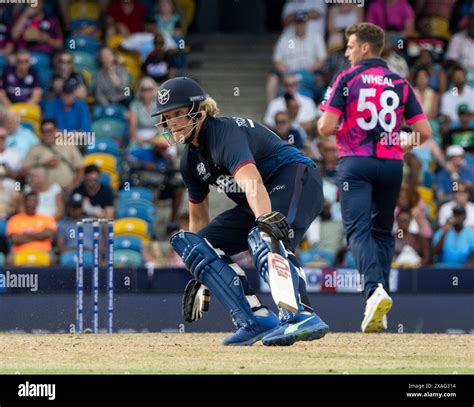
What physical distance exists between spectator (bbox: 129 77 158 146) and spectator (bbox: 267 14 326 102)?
4.96 feet

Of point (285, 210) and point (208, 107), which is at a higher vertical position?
point (208, 107)

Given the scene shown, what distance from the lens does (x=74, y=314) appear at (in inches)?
457

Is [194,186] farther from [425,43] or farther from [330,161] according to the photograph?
[425,43]

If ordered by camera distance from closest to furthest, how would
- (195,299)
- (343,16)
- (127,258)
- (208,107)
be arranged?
(208,107), (195,299), (127,258), (343,16)

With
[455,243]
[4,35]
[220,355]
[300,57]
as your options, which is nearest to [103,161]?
[4,35]

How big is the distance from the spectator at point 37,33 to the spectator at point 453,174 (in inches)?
188

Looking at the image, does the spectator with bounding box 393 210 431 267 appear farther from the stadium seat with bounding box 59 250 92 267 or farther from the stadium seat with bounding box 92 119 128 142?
the stadium seat with bounding box 92 119 128 142

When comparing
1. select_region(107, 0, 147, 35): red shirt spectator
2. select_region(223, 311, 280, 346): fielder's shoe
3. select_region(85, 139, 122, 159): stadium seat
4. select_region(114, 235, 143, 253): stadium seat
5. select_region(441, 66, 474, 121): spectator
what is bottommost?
select_region(114, 235, 143, 253): stadium seat

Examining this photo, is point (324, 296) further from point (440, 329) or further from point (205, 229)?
point (205, 229)

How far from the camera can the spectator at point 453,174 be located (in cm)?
1465

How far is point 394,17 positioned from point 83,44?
3736 millimetres

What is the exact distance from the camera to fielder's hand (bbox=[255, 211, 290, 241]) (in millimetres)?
8266

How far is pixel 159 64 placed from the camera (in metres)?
15.7

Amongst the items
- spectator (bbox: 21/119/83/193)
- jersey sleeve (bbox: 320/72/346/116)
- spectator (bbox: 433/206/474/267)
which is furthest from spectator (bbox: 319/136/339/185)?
jersey sleeve (bbox: 320/72/346/116)
